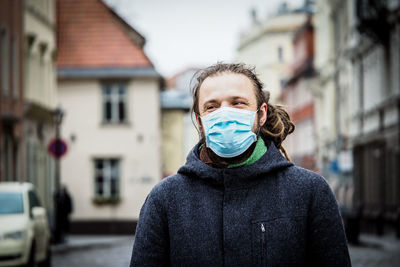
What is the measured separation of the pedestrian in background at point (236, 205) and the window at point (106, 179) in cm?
3818

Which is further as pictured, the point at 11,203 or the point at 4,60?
the point at 4,60

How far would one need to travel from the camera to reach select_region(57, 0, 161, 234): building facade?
139ft

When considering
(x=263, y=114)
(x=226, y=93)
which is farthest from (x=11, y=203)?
→ (x=226, y=93)

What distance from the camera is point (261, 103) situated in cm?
402

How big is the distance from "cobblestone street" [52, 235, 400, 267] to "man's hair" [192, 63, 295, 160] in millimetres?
16434

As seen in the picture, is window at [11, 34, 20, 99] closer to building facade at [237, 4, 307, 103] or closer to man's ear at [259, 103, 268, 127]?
man's ear at [259, 103, 268, 127]

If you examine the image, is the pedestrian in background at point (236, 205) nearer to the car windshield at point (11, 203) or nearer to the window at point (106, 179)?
the car windshield at point (11, 203)

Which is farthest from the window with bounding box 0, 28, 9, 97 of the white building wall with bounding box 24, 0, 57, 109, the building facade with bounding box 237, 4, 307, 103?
the building facade with bounding box 237, 4, 307, 103

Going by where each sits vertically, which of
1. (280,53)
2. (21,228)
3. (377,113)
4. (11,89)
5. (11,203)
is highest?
(280,53)

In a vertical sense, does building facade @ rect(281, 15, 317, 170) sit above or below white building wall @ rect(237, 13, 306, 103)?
below

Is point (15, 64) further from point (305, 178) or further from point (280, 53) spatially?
point (280, 53)

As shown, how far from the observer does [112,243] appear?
108 feet

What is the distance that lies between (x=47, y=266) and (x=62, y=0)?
27.3 metres

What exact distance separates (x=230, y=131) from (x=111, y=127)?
3918cm
